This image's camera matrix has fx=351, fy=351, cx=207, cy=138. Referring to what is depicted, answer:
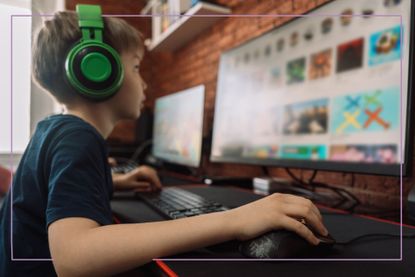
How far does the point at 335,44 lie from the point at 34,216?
683mm

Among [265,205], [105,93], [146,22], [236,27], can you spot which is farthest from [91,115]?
[146,22]

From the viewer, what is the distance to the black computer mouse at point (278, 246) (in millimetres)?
399

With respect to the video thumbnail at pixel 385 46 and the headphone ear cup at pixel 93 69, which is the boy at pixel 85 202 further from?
the video thumbnail at pixel 385 46

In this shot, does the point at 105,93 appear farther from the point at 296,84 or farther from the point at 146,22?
the point at 146,22

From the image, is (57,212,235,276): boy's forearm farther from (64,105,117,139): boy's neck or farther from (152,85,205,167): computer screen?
(152,85,205,167): computer screen

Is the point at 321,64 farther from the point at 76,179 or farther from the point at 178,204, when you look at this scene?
the point at 76,179

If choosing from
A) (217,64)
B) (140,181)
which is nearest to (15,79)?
(140,181)

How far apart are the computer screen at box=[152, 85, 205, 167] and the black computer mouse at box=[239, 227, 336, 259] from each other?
86 cm

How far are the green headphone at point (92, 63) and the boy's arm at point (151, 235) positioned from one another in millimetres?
228

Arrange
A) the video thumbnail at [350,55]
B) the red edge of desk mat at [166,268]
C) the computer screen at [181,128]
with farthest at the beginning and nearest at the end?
the computer screen at [181,128] < the video thumbnail at [350,55] < the red edge of desk mat at [166,268]

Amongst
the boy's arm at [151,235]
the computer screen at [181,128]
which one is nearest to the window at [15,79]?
the boy's arm at [151,235]

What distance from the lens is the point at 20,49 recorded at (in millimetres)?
593

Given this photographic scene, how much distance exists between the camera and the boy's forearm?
40cm

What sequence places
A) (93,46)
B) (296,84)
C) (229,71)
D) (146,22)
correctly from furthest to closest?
(146,22), (229,71), (296,84), (93,46)
